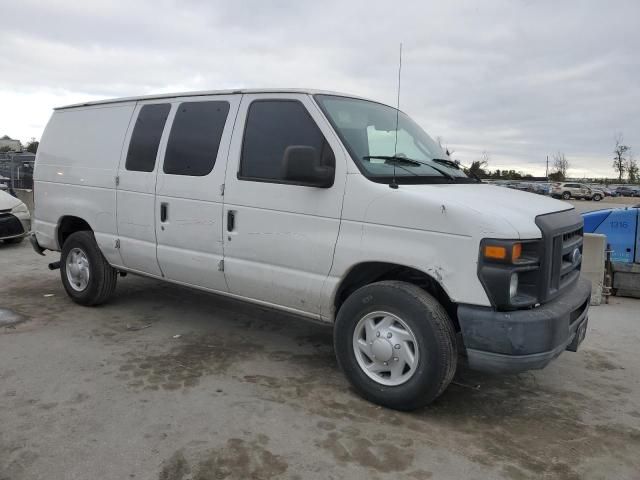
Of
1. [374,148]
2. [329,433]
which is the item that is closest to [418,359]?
[329,433]

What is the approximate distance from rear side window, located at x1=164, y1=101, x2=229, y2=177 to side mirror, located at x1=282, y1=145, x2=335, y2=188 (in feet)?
3.40

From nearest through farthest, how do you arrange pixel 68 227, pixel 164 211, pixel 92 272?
pixel 164 211
pixel 92 272
pixel 68 227

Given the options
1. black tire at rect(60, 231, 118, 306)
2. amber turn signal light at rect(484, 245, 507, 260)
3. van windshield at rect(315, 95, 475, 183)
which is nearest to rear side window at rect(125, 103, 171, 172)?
black tire at rect(60, 231, 118, 306)

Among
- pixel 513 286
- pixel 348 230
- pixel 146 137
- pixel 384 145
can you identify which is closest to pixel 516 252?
pixel 513 286

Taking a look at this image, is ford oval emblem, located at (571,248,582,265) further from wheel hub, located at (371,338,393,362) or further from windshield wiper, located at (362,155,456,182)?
Result: wheel hub, located at (371,338,393,362)

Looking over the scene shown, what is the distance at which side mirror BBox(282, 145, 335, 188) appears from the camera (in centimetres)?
367

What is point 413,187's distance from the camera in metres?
3.65

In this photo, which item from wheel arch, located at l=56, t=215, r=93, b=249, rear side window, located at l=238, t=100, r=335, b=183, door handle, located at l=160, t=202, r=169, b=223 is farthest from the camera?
wheel arch, located at l=56, t=215, r=93, b=249

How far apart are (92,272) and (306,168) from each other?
322 centimetres

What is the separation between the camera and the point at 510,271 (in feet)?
10.3

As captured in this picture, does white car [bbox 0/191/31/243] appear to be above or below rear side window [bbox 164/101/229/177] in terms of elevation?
below

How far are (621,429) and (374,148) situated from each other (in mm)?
2539

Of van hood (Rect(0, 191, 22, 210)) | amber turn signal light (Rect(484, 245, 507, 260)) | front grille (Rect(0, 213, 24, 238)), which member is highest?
amber turn signal light (Rect(484, 245, 507, 260))

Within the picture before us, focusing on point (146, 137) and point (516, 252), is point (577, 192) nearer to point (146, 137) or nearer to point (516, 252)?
point (146, 137)
